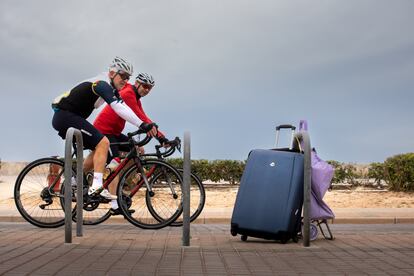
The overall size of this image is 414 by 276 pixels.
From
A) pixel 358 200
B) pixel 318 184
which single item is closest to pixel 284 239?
pixel 318 184

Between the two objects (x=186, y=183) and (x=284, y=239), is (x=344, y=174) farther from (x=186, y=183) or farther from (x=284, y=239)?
(x=186, y=183)

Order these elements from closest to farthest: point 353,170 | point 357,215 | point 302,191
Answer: point 302,191, point 357,215, point 353,170

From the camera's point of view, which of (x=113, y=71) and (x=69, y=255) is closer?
(x=69, y=255)

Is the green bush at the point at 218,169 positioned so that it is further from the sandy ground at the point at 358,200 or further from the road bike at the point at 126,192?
the road bike at the point at 126,192

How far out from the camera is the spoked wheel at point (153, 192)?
784 cm

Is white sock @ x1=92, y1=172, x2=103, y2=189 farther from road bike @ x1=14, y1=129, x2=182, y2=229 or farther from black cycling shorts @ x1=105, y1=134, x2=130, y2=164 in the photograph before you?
black cycling shorts @ x1=105, y1=134, x2=130, y2=164

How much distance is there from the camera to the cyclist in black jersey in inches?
305

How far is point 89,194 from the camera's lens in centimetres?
810

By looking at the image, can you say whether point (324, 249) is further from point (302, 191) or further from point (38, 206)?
point (38, 206)

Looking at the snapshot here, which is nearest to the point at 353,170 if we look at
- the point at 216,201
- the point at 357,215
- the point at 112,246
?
the point at 216,201

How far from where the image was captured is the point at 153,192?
8.09 meters

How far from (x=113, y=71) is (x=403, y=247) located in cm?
388

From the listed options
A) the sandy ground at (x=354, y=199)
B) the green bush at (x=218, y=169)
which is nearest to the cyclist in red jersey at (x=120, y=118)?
the sandy ground at (x=354, y=199)

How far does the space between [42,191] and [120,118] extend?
54.3 inches
